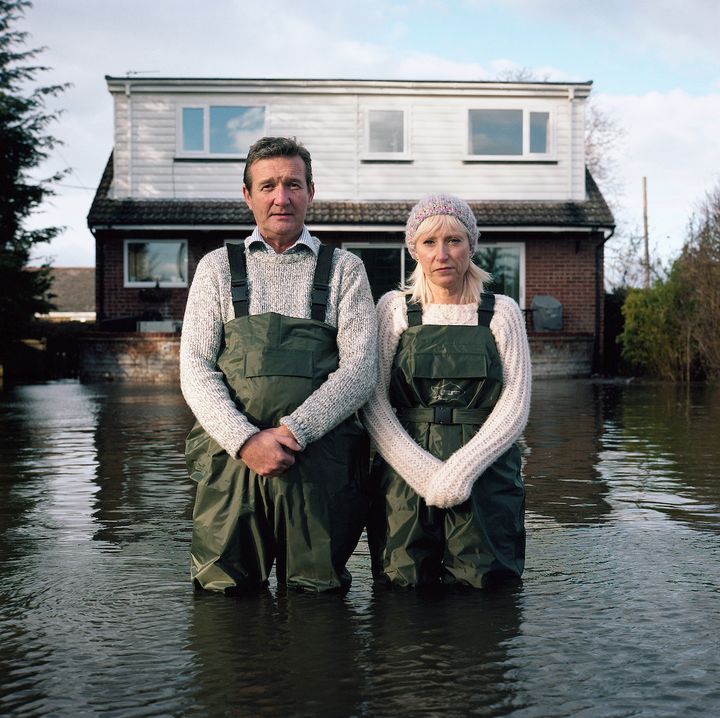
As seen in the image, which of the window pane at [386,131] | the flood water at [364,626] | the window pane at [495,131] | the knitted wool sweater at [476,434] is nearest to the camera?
the flood water at [364,626]

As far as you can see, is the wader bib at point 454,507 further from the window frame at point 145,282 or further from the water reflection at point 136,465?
the window frame at point 145,282

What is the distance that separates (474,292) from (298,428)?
3.25ft

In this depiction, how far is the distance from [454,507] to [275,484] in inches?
27.8

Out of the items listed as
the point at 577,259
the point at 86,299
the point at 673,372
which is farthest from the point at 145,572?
the point at 86,299

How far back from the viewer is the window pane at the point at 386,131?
23.3 m

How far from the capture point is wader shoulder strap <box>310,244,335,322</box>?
157 inches

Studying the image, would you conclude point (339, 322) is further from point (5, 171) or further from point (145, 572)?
point (5, 171)

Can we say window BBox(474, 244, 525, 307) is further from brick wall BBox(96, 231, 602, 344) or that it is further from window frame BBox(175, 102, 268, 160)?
window frame BBox(175, 102, 268, 160)

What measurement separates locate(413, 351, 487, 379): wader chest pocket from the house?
18.6 m

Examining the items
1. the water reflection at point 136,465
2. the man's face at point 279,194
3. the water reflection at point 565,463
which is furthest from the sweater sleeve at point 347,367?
the water reflection at point 565,463

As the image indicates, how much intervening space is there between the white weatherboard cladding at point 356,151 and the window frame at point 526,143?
1.8 inches

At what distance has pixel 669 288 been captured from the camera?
19.7 meters

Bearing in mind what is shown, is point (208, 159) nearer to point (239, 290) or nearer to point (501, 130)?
point (501, 130)

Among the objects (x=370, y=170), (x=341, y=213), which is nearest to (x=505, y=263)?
(x=370, y=170)
